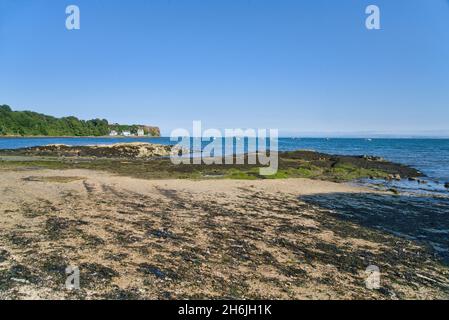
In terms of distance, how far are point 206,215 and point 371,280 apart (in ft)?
27.5

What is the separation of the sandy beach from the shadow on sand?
777 mm

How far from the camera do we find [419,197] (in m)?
23.4

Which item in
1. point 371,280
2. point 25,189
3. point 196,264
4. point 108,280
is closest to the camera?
point 108,280

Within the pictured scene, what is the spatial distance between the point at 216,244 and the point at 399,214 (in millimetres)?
11086

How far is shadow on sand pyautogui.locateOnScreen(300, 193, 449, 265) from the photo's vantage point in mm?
13633

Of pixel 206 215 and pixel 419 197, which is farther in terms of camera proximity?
pixel 419 197

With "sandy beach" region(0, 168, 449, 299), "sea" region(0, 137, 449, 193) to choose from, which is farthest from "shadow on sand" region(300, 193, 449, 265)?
"sea" region(0, 137, 449, 193)

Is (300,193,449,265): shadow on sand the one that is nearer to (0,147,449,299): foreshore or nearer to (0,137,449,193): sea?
(0,147,449,299): foreshore

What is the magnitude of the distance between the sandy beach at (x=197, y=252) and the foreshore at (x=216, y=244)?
0.04 metres

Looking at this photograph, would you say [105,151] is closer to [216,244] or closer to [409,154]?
[216,244]

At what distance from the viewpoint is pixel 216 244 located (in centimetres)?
1164

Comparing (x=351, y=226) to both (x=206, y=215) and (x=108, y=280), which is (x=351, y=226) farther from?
(x=108, y=280)
